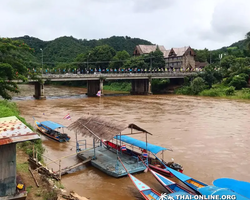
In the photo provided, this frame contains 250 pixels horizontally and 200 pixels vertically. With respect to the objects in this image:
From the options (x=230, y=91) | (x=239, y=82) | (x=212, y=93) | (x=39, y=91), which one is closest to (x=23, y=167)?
(x=39, y=91)

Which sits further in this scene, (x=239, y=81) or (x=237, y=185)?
(x=239, y=81)

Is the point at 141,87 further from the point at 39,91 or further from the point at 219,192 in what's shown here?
the point at 219,192

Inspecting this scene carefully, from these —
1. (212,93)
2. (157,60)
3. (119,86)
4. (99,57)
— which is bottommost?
(212,93)

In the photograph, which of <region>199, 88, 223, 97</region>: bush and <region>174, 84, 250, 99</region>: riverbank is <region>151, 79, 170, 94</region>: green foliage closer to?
<region>174, 84, 250, 99</region>: riverbank

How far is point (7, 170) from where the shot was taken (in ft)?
26.0

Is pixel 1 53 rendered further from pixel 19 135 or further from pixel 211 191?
pixel 211 191

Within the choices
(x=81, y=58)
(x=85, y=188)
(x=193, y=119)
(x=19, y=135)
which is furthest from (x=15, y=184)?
(x=81, y=58)

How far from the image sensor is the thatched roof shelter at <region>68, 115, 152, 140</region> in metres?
12.6

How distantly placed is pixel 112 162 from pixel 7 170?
6.68m

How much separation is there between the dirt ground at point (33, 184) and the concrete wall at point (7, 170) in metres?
0.79

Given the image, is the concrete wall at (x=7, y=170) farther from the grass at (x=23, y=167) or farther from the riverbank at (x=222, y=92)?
the riverbank at (x=222, y=92)

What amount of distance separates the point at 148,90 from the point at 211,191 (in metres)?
54.2

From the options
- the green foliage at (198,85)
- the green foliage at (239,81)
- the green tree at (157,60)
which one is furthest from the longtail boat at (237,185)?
the green tree at (157,60)

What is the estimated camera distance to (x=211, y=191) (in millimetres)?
8312
